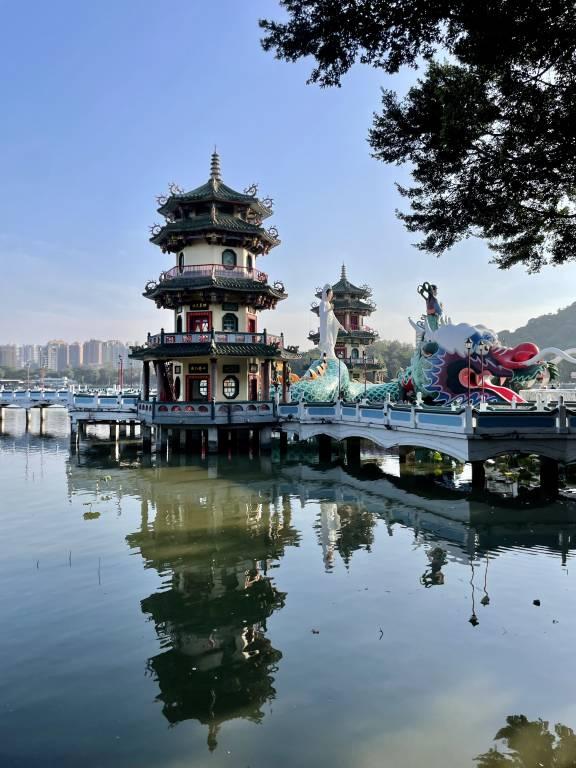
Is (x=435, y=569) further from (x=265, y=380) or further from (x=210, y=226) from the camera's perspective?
(x=210, y=226)

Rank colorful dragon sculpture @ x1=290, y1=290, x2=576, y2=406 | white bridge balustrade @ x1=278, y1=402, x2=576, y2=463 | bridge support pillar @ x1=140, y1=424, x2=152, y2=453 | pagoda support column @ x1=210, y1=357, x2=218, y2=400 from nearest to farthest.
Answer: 1. white bridge balustrade @ x1=278, y1=402, x2=576, y2=463
2. colorful dragon sculpture @ x1=290, y1=290, x2=576, y2=406
3. pagoda support column @ x1=210, y1=357, x2=218, y2=400
4. bridge support pillar @ x1=140, y1=424, x2=152, y2=453

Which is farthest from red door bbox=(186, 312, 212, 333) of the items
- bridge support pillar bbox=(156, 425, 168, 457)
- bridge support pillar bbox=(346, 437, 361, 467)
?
bridge support pillar bbox=(346, 437, 361, 467)

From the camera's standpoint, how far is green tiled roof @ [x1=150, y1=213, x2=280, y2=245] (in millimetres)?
32125

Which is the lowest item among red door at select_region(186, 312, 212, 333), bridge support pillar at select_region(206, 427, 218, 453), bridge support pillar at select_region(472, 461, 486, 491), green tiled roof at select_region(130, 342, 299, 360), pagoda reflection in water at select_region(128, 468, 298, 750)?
pagoda reflection in water at select_region(128, 468, 298, 750)

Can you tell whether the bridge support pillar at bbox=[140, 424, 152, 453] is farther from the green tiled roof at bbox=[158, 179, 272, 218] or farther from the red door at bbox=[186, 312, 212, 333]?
the green tiled roof at bbox=[158, 179, 272, 218]

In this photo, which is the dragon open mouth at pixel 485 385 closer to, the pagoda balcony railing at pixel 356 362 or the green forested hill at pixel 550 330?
the pagoda balcony railing at pixel 356 362

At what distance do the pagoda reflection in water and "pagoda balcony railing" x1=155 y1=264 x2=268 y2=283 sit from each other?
56.4 feet

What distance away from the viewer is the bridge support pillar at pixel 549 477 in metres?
19.4

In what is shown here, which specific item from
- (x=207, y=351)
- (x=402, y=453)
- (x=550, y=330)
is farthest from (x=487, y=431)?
(x=550, y=330)

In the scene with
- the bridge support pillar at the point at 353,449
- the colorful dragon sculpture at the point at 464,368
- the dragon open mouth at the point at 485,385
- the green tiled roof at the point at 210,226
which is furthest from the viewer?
the green tiled roof at the point at 210,226

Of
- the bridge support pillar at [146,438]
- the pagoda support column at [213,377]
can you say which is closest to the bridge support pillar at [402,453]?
the pagoda support column at [213,377]

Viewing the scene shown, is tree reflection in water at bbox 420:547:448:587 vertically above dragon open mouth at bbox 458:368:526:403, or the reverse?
dragon open mouth at bbox 458:368:526:403

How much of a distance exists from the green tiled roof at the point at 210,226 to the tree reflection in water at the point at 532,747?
96.5 feet

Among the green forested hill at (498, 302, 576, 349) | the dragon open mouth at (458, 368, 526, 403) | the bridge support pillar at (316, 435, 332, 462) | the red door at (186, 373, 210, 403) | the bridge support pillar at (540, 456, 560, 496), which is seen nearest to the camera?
the bridge support pillar at (540, 456, 560, 496)
